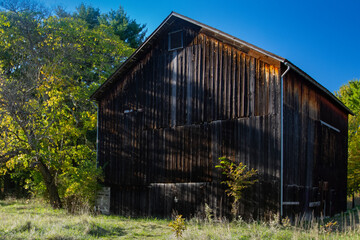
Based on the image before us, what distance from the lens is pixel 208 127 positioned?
1522cm

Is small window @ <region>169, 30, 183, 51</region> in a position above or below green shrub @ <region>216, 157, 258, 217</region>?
above

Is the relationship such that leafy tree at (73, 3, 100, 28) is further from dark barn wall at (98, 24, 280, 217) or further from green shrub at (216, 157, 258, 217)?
green shrub at (216, 157, 258, 217)

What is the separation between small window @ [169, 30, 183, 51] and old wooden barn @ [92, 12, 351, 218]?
1.8 inches

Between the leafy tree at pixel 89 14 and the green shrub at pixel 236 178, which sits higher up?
the leafy tree at pixel 89 14

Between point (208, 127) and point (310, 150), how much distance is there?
4817 mm

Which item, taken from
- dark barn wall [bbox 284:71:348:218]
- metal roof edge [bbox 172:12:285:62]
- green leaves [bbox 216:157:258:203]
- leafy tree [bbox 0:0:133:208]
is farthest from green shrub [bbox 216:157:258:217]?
leafy tree [bbox 0:0:133:208]

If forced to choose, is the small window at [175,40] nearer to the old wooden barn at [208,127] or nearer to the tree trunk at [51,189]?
the old wooden barn at [208,127]

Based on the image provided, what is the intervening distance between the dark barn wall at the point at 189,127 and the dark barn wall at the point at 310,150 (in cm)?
102

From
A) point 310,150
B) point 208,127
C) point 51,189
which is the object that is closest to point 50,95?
point 51,189

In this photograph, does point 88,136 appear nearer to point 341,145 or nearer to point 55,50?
point 55,50

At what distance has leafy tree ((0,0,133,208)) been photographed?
59.8 ft

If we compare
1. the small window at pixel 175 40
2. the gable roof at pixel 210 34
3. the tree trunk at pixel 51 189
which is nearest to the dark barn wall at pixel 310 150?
the gable roof at pixel 210 34

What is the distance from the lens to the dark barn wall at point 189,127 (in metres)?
13.7

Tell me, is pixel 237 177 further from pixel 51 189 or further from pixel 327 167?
pixel 51 189
